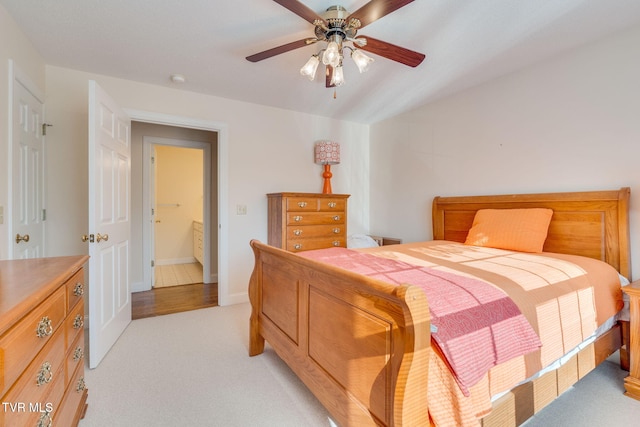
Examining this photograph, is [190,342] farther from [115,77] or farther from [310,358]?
[115,77]

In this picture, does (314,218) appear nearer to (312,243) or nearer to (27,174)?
(312,243)

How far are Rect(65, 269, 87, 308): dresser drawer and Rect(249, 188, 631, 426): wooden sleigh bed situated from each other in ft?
3.30

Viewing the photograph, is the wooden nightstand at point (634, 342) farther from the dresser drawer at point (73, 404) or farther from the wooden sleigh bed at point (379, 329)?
the dresser drawer at point (73, 404)

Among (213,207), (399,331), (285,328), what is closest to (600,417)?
(399,331)

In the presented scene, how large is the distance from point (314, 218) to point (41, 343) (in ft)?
8.71

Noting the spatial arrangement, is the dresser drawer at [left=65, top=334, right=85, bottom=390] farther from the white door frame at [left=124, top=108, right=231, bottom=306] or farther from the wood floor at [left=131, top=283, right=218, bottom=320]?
the white door frame at [left=124, top=108, right=231, bottom=306]

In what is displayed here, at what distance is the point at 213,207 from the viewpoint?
4297 millimetres

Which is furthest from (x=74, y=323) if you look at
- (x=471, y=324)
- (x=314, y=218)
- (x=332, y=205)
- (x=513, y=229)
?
(x=513, y=229)

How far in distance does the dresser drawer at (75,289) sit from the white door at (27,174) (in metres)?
0.90

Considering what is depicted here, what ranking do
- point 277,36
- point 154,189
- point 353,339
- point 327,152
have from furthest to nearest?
1. point 154,189
2. point 327,152
3. point 277,36
4. point 353,339

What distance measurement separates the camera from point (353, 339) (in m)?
1.21

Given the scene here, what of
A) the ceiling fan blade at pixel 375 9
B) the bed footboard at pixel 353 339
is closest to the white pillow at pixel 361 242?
the bed footboard at pixel 353 339

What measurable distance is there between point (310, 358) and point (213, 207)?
3.28 m

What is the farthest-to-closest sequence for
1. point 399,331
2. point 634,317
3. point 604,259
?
1. point 604,259
2. point 634,317
3. point 399,331
